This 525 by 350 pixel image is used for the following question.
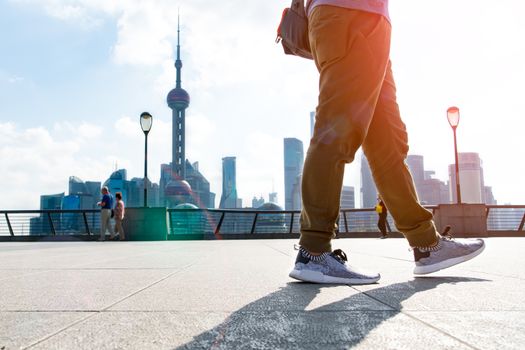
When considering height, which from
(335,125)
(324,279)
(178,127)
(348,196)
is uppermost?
(178,127)

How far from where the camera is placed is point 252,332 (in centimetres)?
119

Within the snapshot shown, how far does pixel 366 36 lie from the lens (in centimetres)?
236

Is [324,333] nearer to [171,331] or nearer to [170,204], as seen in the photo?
[171,331]

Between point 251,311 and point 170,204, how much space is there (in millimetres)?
172102

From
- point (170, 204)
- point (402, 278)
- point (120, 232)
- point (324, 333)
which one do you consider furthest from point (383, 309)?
point (170, 204)

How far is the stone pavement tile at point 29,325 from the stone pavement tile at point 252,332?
0.18ft

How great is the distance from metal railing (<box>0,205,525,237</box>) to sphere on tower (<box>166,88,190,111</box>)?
148 meters

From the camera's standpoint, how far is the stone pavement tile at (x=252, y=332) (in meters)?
1.07

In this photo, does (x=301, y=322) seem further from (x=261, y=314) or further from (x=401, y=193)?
(x=401, y=193)

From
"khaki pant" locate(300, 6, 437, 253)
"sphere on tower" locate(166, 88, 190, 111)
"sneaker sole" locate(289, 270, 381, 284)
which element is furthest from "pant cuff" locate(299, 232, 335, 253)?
"sphere on tower" locate(166, 88, 190, 111)

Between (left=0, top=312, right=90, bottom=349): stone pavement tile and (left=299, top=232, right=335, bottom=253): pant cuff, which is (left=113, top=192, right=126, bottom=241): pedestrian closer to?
(left=299, top=232, right=335, bottom=253): pant cuff

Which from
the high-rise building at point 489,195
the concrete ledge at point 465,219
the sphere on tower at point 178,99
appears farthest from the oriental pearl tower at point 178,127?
the concrete ledge at point 465,219

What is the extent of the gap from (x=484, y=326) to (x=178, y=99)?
542 ft

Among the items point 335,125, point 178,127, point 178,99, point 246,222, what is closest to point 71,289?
point 335,125
